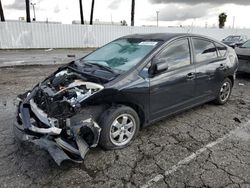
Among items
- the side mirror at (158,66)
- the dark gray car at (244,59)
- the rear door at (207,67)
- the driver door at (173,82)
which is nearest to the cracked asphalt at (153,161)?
the driver door at (173,82)

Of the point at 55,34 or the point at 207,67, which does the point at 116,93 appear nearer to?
the point at 207,67

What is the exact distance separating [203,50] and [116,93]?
7.36 ft

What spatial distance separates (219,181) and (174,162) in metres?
0.58

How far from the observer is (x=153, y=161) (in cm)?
310

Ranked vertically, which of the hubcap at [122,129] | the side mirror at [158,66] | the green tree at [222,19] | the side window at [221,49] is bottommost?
the hubcap at [122,129]

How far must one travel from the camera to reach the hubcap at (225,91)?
16.9 ft

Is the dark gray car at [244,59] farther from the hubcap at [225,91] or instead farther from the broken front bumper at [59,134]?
the broken front bumper at [59,134]

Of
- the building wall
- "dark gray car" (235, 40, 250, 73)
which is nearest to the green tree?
the building wall

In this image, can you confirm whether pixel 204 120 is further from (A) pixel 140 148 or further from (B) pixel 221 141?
(A) pixel 140 148

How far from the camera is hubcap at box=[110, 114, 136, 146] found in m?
3.27

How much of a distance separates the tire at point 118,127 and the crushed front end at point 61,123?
18cm

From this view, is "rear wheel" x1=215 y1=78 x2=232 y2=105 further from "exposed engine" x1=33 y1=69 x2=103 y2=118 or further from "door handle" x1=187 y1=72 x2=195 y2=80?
"exposed engine" x1=33 y1=69 x2=103 y2=118

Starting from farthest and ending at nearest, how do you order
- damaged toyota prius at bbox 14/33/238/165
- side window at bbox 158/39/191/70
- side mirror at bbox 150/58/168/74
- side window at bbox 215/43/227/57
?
1. side window at bbox 215/43/227/57
2. side window at bbox 158/39/191/70
3. side mirror at bbox 150/58/168/74
4. damaged toyota prius at bbox 14/33/238/165

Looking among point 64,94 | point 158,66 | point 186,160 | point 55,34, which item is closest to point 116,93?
point 64,94
